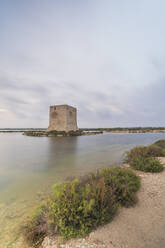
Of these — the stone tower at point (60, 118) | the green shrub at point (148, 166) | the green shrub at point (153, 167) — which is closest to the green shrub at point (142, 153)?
the green shrub at point (148, 166)

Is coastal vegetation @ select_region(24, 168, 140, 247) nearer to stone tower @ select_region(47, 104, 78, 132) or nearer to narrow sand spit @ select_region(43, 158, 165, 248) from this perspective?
narrow sand spit @ select_region(43, 158, 165, 248)

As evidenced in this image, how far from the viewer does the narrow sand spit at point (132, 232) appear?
1484mm

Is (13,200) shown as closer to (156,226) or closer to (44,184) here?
(44,184)

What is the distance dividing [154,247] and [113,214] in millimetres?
684

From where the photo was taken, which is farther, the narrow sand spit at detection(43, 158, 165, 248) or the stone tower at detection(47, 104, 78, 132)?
the stone tower at detection(47, 104, 78, 132)

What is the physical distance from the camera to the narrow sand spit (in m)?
1.48

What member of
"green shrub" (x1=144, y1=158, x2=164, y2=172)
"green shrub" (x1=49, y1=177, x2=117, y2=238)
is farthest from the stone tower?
"green shrub" (x1=49, y1=177, x2=117, y2=238)

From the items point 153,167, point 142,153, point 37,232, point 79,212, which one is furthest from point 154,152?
point 37,232

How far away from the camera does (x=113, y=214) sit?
201cm

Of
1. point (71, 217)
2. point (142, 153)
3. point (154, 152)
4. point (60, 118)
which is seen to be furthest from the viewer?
point (60, 118)

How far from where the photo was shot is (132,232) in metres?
1.67

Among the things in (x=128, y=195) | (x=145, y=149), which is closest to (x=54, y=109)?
(x=145, y=149)

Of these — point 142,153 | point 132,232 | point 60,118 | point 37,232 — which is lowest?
point 37,232

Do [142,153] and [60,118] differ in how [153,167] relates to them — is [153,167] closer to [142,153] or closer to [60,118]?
[142,153]
